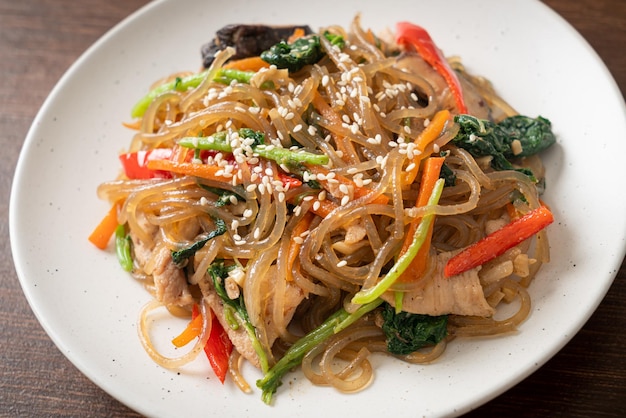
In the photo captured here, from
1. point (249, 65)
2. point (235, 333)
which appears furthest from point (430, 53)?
point (235, 333)

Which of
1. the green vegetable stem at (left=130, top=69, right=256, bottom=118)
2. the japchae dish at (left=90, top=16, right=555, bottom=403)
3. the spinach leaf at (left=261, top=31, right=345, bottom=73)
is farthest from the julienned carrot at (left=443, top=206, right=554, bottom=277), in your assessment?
the green vegetable stem at (left=130, top=69, right=256, bottom=118)

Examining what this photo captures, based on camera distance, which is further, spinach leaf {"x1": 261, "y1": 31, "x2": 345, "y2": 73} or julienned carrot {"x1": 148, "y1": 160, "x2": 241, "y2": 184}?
spinach leaf {"x1": 261, "y1": 31, "x2": 345, "y2": 73}

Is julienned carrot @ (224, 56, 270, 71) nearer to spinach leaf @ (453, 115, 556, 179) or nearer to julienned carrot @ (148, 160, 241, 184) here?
julienned carrot @ (148, 160, 241, 184)

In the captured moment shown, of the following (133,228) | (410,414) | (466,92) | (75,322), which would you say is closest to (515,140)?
(466,92)

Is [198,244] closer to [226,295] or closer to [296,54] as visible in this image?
[226,295]

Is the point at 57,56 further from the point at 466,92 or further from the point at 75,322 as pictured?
the point at 466,92

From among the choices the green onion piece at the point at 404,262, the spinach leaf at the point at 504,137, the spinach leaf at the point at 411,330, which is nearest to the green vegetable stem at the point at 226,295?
the green onion piece at the point at 404,262

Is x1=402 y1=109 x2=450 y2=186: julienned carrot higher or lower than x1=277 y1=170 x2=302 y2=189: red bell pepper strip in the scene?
higher

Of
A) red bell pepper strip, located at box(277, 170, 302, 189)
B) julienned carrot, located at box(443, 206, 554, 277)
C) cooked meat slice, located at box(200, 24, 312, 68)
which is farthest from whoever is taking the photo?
cooked meat slice, located at box(200, 24, 312, 68)
